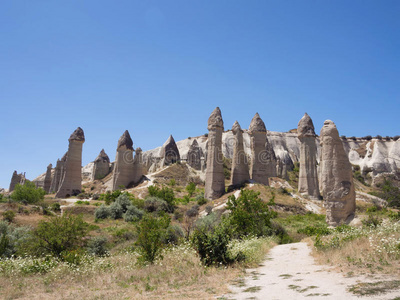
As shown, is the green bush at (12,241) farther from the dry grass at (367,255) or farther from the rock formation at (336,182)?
the rock formation at (336,182)

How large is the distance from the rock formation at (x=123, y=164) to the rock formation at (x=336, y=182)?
28.9 meters

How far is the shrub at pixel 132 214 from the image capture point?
70.0 feet

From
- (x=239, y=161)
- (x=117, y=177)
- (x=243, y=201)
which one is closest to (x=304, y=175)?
(x=239, y=161)

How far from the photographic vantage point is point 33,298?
5.92 meters

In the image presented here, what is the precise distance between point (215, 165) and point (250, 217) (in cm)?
1378

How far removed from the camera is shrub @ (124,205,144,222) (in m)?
21.3

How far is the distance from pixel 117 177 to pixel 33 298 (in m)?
31.8

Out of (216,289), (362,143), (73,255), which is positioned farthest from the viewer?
(362,143)

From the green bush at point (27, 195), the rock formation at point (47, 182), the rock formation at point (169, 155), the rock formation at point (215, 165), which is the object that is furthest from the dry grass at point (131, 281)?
the rock formation at point (47, 182)

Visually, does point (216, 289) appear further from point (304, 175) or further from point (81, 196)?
point (81, 196)

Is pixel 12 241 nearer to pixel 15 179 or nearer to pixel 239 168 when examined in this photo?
pixel 239 168

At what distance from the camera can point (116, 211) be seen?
22.9 m

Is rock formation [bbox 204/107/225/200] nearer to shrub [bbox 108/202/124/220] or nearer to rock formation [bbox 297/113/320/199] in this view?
shrub [bbox 108/202/124/220]

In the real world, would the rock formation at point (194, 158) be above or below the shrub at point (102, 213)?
above
